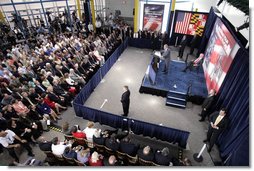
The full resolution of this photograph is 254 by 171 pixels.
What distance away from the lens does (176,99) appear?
7.47 metres

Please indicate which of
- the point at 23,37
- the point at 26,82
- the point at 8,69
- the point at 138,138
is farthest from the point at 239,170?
the point at 23,37

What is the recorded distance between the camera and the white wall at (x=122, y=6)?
15.9 meters

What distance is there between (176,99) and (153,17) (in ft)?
25.7

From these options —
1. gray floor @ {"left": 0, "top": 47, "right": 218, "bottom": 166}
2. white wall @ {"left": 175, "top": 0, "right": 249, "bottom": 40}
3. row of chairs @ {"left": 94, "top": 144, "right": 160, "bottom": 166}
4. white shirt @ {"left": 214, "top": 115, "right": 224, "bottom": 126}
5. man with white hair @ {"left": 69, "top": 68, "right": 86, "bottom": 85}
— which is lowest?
gray floor @ {"left": 0, "top": 47, "right": 218, "bottom": 166}

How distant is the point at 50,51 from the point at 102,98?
429 cm

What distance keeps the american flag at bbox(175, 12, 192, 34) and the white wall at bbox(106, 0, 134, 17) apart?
5.98 m

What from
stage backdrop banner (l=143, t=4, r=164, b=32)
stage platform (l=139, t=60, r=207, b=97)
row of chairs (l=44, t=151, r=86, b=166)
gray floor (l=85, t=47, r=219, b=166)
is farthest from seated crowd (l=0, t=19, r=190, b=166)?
stage backdrop banner (l=143, t=4, r=164, b=32)

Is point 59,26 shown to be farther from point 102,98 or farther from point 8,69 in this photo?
point 102,98

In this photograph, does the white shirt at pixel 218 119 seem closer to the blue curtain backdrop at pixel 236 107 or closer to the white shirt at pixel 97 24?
the blue curtain backdrop at pixel 236 107

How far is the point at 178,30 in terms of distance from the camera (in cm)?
1190

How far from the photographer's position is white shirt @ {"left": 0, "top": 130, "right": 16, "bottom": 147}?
479 centimetres

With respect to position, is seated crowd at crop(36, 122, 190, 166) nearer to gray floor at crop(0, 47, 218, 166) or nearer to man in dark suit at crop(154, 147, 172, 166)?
man in dark suit at crop(154, 147, 172, 166)

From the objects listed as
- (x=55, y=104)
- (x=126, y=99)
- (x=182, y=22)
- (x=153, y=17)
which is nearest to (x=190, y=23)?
(x=182, y=22)

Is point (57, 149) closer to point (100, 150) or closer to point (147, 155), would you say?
point (100, 150)
